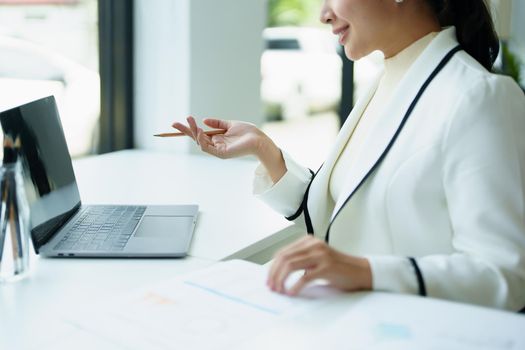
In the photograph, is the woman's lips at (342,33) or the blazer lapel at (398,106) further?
the woman's lips at (342,33)

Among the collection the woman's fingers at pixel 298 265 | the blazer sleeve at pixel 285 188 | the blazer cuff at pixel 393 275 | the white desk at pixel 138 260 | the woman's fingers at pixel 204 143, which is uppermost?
the woman's fingers at pixel 204 143

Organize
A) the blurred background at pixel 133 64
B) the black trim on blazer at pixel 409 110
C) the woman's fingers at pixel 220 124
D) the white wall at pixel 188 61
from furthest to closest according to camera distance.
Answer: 1. the white wall at pixel 188 61
2. the blurred background at pixel 133 64
3. the woman's fingers at pixel 220 124
4. the black trim on blazer at pixel 409 110

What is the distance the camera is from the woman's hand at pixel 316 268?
834 millimetres

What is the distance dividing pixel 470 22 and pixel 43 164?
818 millimetres

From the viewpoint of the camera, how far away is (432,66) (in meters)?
1.11

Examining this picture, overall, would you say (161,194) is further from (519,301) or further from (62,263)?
(519,301)

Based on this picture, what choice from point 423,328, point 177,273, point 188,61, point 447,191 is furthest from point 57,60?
point 423,328

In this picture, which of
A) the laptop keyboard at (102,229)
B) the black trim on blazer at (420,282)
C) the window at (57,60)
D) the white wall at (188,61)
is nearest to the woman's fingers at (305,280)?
the black trim on blazer at (420,282)

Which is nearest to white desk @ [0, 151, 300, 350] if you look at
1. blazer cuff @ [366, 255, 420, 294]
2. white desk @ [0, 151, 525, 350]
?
white desk @ [0, 151, 525, 350]

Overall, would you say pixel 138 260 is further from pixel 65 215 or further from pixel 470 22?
pixel 470 22

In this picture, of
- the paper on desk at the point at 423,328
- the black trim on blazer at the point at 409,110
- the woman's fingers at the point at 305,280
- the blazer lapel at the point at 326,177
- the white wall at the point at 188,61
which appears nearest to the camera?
the paper on desk at the point at 423,328

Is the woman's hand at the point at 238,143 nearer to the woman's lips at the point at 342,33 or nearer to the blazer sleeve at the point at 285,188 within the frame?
the blazer sleeve at the point at 285,188

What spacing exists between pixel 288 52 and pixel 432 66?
6537 millimetres

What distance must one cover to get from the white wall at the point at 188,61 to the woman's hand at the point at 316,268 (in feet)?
5.34
